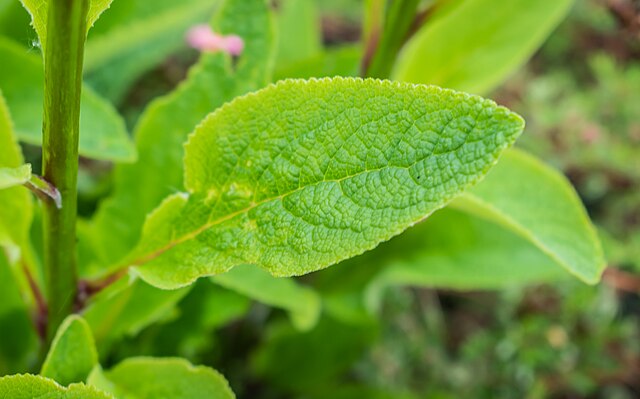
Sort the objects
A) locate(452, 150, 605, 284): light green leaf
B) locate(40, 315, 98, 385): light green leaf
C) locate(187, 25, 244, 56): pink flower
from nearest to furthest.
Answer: locate(40, 315, 98, 385): light green leaf, locate(452, 150, 605, 284): light green leaf, locate(187, 25, 244, 56): pink flower

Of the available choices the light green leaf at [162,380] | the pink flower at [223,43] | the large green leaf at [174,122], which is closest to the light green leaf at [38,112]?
the large green leaf at [174,122]

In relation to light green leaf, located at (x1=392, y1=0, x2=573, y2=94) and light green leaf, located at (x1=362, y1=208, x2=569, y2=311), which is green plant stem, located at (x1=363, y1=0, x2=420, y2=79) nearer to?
light green leaf, located at (x1=392, y1=0, x2=573, y2=94)

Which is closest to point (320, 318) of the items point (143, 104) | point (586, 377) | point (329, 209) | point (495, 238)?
point (495, 238)

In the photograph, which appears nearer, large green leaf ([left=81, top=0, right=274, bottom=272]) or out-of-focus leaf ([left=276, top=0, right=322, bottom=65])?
large green leaf ([left=81, top=0, right=274, bottom=272])

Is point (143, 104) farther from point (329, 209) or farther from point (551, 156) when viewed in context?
point (329, 209)

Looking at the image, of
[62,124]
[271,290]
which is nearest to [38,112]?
[271,290]

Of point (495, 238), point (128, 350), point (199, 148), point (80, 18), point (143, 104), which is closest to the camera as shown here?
point (80, 18)

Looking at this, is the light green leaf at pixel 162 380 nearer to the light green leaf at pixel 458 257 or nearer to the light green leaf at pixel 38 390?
the light green leaf at pixel 38 390

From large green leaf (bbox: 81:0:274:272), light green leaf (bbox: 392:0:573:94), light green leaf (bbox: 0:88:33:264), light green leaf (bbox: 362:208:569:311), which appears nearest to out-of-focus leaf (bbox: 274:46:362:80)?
light green leaf (bbox: 392:0:573:94)
